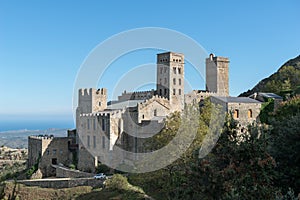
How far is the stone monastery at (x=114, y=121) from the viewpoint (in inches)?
1654

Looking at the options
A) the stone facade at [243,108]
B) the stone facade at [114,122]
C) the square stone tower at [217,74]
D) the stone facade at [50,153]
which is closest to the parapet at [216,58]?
the square stone tower at [217,74]

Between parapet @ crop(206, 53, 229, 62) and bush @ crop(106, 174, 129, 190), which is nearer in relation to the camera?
bush @ crop(106, 174, 129, 190)

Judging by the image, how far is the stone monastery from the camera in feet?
138

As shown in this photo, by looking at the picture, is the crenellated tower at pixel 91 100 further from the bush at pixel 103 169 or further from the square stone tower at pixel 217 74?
the square stone tower at pixel 217 74

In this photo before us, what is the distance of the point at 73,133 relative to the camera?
5156 cm

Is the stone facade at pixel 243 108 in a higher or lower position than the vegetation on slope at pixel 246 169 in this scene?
Result: higher

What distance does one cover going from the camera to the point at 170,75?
59.1 metres

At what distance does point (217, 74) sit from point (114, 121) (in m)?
30.2

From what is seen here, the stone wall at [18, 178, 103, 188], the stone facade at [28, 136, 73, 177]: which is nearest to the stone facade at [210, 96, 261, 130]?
the stone wall at [18, 178, 103, 188]

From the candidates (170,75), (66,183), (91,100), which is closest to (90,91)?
(91,100)

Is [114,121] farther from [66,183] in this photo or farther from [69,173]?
[66,183]

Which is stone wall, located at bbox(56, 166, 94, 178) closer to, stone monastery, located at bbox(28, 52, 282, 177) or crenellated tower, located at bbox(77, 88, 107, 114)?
stone monastery, located at bbox(28, 52, 282, 177)

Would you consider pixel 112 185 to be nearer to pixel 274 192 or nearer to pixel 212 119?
pixel 212 119

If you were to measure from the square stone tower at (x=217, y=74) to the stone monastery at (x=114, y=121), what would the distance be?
9.18 m
